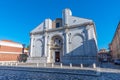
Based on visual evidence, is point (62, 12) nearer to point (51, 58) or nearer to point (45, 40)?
point (45, 40)

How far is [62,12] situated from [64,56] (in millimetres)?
11411

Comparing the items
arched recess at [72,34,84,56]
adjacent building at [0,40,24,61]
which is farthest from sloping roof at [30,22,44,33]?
arched recess at [72,34,84,56]

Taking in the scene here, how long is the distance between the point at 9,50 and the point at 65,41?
662 inches

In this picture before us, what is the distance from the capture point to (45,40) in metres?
26.3

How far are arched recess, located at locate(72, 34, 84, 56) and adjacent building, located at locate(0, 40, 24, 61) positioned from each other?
18480 millimetres

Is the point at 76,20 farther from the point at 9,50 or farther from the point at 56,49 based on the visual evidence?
the point at 9,50

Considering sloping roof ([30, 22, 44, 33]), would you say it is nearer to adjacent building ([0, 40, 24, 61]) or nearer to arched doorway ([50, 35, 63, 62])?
arched doorway ([50, 35, 63, 62])

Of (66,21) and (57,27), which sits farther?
(57,27)

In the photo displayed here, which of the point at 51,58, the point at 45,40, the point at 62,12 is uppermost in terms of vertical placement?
the point at 62,12

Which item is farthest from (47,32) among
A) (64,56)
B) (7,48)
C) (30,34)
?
(7,48)

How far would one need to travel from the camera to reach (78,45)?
2219cm

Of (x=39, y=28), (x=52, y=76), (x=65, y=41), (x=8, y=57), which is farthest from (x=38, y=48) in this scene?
(x=52, y=76)

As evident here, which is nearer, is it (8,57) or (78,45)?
(78,45)

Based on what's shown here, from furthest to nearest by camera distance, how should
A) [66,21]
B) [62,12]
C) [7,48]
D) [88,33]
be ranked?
[7,48] → [62,12] → [66,21] → [88,33]
